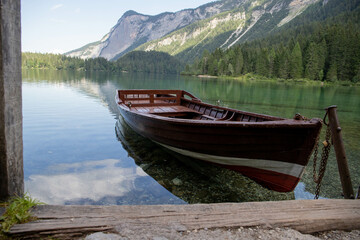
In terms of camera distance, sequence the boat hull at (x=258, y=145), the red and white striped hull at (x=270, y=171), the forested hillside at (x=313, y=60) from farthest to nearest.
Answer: the forested hillside at (x=313, y=60), the red and white striped hull at (x=270, y=171), the boat hull at (x=258, y=145)

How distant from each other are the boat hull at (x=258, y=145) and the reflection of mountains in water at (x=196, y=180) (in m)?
0.45

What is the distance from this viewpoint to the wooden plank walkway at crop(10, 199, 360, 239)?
2.56 metres

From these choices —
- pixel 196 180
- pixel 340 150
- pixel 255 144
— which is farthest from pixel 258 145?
pixel 196 180

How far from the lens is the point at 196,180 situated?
21.9 ft

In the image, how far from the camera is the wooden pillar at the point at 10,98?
2.69 meters

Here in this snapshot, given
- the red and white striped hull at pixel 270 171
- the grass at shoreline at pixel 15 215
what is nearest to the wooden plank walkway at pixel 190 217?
the grass at shoreline at pixel 15 215

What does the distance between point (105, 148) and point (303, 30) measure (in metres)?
157

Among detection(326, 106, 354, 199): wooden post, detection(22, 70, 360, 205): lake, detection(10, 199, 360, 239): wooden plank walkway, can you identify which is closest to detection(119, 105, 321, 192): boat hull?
detection(326, 106, 354, 199): wooden post

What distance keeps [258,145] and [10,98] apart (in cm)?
481

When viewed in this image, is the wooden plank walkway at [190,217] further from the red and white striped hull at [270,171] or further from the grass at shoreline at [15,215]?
the red and white striped hull at [270,171]

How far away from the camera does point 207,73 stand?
127188 mm

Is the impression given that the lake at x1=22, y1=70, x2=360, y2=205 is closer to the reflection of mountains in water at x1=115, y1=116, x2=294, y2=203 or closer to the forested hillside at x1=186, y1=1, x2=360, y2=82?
the reflection of mountains in water at x1=115, y1=116, x2=294, y2=203

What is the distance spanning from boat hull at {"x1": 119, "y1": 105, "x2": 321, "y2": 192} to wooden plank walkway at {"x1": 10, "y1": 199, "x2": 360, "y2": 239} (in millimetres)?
1972

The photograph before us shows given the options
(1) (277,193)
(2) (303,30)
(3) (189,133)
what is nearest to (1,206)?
(3) (189,133)
